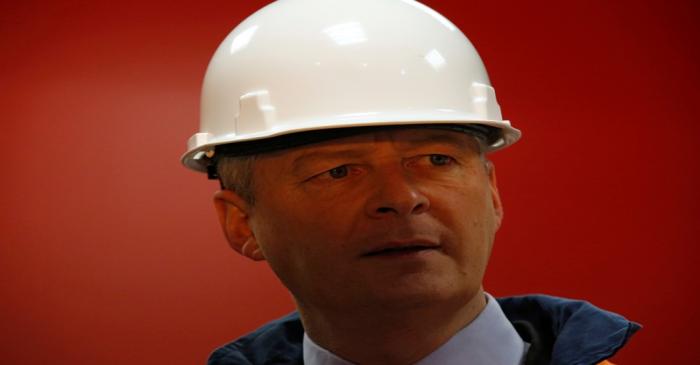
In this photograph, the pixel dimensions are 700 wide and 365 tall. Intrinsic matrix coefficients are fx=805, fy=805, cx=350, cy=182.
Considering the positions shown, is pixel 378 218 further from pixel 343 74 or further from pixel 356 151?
pixel 343 74

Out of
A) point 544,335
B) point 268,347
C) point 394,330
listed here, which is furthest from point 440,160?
point 268,347

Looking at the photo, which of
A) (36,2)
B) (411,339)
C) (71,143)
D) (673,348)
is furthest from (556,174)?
(36,2)

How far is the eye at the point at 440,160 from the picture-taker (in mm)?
1193

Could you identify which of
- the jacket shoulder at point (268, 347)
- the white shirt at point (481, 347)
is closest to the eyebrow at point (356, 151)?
the white shirt at point (481, 347)

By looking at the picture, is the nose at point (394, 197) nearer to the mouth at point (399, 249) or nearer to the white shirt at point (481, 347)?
the mouth at point (399, 249)

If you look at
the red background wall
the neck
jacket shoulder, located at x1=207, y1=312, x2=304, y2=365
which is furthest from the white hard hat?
the red background wall

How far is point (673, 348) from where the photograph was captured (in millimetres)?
2182

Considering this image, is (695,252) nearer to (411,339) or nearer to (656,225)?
(656,225)

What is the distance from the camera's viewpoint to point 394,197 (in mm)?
1114

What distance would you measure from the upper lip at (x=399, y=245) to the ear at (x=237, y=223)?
0.25 m

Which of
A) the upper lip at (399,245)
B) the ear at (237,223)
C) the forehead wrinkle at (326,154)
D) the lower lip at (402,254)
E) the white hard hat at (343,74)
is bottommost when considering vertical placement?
the lower lip at (402,254)

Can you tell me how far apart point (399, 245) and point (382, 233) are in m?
0.03

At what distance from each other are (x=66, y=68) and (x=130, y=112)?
0.21 m

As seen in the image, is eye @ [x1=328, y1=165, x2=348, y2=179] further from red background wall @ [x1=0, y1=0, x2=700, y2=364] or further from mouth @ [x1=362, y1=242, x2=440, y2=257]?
red background wall @ [x1=0, y1=0, x2=700, y2=364]
